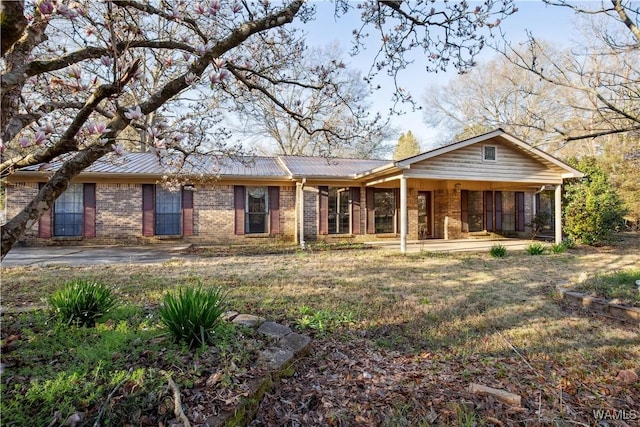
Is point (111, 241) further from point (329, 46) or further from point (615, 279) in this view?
point (615, 279)

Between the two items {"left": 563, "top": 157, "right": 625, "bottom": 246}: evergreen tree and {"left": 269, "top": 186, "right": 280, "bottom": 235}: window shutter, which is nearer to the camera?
{"left": 563, "top": 157, "right": 625, "bottom": 246}: evergreen tree

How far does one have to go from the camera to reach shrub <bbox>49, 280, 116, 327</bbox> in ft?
11.3

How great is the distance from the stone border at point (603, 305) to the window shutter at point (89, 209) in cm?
1372

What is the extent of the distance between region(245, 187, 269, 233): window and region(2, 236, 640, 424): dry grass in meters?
3.57

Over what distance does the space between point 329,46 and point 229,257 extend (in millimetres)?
9396

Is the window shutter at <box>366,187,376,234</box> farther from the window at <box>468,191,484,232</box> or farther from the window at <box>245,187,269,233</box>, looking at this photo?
the window at <box>468,191,484,232</box>

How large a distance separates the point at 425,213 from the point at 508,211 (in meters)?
4.42

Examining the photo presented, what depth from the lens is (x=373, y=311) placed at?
488 cm

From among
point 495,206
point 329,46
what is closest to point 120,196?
point 329,46

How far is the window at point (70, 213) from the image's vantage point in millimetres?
11852

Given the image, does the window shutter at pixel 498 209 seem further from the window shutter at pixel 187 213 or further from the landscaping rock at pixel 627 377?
the landscaping rock at pixel 627 377

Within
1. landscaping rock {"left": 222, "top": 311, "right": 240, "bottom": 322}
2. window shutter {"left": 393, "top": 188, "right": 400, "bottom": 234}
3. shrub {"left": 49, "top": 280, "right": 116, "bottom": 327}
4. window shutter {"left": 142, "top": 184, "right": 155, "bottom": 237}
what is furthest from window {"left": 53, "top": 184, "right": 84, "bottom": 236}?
window shutter {"left": 393, "top": 188, "right": 400, "bottom": 234}

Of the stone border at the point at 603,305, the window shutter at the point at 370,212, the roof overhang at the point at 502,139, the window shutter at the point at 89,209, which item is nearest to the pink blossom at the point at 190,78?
the stone border at the point at 603,305

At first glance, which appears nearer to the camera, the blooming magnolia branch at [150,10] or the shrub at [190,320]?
the shrub at [190,320]
